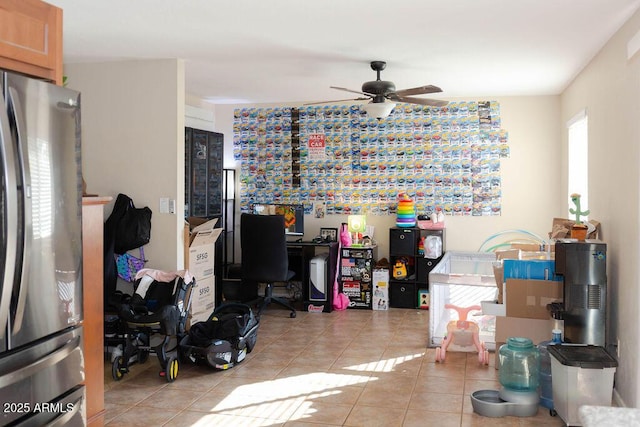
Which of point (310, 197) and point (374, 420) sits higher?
point (310, 197)

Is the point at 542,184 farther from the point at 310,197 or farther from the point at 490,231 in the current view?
the point at 310,197

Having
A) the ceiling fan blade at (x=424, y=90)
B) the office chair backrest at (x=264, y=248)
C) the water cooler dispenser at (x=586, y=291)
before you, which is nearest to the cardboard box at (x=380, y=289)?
the office chair backrest at (x=264, y=248)

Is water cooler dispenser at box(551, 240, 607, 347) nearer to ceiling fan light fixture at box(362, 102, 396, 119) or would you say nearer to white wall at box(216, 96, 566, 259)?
ceiling fan light fixture at box(362, 102, 396, 119)

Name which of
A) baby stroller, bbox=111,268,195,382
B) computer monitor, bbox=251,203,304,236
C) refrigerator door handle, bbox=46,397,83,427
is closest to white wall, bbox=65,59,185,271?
baby stroller, bbox=111,268,195,382

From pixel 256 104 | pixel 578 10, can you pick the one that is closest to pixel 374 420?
pixel 578 10

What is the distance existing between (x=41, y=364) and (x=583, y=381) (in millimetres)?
2845

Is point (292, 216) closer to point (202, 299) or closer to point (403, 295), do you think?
point (403, 295)

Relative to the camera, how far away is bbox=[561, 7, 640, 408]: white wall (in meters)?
3.85

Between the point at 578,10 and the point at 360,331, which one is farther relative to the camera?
the point at 360,331

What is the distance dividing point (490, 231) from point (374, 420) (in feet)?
14.0

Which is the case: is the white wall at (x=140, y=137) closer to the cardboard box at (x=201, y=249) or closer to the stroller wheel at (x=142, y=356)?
the cardboard box at (x=201, y=249)

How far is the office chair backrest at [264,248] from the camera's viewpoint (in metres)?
6.71

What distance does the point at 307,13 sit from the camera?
13.2ft

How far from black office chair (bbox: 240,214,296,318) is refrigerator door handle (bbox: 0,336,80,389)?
151 inches
